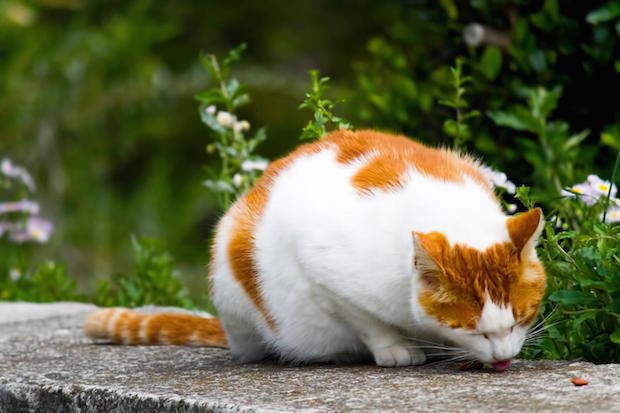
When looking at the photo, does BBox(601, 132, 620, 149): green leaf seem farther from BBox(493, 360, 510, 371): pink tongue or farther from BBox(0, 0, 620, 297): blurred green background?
BBox(493, 360, 510, 371): pink tongue

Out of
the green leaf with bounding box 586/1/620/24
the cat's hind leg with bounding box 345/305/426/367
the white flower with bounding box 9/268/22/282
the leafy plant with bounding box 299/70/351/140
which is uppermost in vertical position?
the green leaf with bounding box 586/1/620/24

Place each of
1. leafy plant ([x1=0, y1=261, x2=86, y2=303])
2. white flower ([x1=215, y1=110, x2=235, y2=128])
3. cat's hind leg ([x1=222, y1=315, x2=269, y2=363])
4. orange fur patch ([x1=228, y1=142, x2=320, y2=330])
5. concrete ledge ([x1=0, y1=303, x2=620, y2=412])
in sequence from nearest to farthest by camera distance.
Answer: concrete ledge ([x1=0, y1=303, x2=620, y2=412]), orange fur patch ([x1=228, y1=142, x2=320, y2=330]), cat's hind leg ([x1=222, y1=315, x2=269, y2=363]), white flower ([x1=215, y1=110, x2=235, y2=128]), leafy plant ([x1=0, y1=261, x2=86, y2=303])

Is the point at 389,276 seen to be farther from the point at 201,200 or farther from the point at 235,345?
the point at 201,200

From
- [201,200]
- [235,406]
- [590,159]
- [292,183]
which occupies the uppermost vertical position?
[201,200]

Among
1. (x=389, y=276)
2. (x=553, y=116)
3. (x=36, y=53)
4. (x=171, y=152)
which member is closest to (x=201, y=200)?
(x=171, y=152)

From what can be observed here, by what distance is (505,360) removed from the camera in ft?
7.82

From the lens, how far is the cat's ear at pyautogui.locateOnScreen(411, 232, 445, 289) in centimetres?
231

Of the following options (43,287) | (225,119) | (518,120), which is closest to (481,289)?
(225,119)

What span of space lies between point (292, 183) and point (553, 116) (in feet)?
6.93

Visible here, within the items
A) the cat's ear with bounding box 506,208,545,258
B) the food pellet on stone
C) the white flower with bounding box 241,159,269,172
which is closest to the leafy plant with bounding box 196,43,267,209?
the white flower with bounding box 241,159,269,172

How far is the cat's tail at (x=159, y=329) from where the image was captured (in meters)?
3.34

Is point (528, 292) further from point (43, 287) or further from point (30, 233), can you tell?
point (30, 233)

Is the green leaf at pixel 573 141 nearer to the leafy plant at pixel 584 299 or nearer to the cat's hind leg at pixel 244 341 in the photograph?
the leafy plant at pixel 584 299

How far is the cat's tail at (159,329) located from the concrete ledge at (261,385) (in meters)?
0.06
